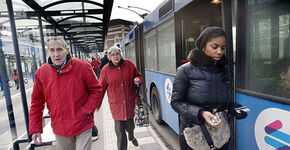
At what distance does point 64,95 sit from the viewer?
2143 mm

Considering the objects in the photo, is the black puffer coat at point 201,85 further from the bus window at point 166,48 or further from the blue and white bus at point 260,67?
the bus window at point 166,48

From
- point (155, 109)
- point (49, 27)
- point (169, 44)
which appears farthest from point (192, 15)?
point (49, 27)

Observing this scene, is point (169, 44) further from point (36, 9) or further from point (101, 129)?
point (36, 9)

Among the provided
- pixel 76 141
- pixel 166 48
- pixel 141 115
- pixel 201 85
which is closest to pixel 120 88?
pixel 141 115

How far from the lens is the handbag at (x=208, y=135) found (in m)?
1.64

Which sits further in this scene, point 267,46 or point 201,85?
point 267,46

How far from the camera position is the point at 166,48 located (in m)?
4.01

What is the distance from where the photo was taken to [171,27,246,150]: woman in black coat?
1607mm

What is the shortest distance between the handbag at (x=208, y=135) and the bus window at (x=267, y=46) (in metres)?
0.55

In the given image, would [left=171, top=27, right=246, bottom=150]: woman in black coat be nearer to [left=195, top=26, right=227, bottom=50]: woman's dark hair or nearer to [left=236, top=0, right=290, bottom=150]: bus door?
[left=195, top=26, right=227, bottom=50]: woman's dark hair

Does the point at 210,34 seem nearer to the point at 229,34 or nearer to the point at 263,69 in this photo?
the point at 229,34

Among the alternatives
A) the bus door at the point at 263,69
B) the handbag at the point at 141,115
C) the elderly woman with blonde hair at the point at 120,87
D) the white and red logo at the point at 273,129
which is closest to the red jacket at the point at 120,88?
the elderly woman with blonde hair at the point at 120,87

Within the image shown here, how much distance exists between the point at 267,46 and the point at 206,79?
808 mm

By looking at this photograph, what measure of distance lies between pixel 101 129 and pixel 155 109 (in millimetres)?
1488
